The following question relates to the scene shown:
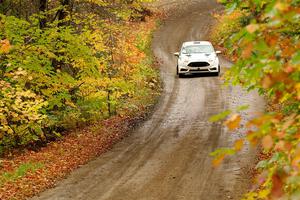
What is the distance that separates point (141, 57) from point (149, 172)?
16.4 m

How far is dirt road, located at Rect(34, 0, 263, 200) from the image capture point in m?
10.2

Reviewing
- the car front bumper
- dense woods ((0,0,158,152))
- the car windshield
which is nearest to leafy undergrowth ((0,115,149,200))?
dense woods ((0,0,158,152))

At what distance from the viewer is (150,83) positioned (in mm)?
22750

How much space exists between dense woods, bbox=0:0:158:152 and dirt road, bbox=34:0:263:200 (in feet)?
6.05

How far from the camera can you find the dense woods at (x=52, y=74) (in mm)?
12688

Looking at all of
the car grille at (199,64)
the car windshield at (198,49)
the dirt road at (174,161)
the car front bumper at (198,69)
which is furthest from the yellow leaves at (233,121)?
the car windshield at (198,49)

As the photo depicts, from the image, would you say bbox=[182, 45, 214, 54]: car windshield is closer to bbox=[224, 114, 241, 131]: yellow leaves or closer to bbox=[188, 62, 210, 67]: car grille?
bbox=[188, 62, 210, 67]: car grille

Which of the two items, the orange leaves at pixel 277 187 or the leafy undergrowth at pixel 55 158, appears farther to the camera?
the leafy undergrowth at pixel 55 158

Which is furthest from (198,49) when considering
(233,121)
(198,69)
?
(233,121)

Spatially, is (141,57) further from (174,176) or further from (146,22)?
(174,176)

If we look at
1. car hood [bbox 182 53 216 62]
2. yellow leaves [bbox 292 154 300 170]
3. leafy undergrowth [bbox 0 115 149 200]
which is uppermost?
car hood [bbox 182 53 216 62]

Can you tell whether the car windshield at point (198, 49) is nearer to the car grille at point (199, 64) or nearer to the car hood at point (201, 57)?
the car hood at point (201, 57)

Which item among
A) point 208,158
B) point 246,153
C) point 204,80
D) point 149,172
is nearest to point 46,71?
point 149,172

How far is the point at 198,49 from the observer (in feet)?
79.0
